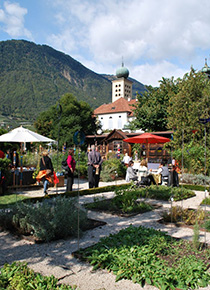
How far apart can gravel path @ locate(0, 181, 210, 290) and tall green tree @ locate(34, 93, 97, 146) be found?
3184cm

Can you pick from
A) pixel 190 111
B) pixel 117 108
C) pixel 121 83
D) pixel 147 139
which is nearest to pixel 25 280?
pixel 147 139

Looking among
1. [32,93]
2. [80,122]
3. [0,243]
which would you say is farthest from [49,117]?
[32,93]

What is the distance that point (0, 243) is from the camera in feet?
14.1

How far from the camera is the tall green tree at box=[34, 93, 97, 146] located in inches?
1500

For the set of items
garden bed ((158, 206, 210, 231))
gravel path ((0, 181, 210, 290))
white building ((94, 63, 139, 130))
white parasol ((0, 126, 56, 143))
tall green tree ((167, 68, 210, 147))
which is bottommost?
gravel path ((0, 181, 210, 290))

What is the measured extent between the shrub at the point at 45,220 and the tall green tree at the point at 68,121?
3179 cm

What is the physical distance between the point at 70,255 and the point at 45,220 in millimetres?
896

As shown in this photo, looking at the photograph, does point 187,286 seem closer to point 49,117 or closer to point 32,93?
point 49,117

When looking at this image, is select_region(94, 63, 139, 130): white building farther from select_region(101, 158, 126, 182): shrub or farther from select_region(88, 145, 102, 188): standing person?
select_region(88, 145, 102, 188): standing person

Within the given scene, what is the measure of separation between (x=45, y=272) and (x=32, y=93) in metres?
125

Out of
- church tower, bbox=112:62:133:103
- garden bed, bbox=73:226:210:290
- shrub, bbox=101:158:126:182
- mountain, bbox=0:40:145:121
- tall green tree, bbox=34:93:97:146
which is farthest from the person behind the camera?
mountain, bbox=0:40:145:121

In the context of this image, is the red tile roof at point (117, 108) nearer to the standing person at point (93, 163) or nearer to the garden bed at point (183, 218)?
the standing person at point (93, 163)

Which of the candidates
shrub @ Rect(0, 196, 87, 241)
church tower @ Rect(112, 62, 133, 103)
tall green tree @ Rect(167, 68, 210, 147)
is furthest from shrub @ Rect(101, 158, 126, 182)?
church tower @ Rect(112, 62, 133, 103)

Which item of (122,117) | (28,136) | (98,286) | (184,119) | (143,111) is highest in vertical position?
(122,117)
